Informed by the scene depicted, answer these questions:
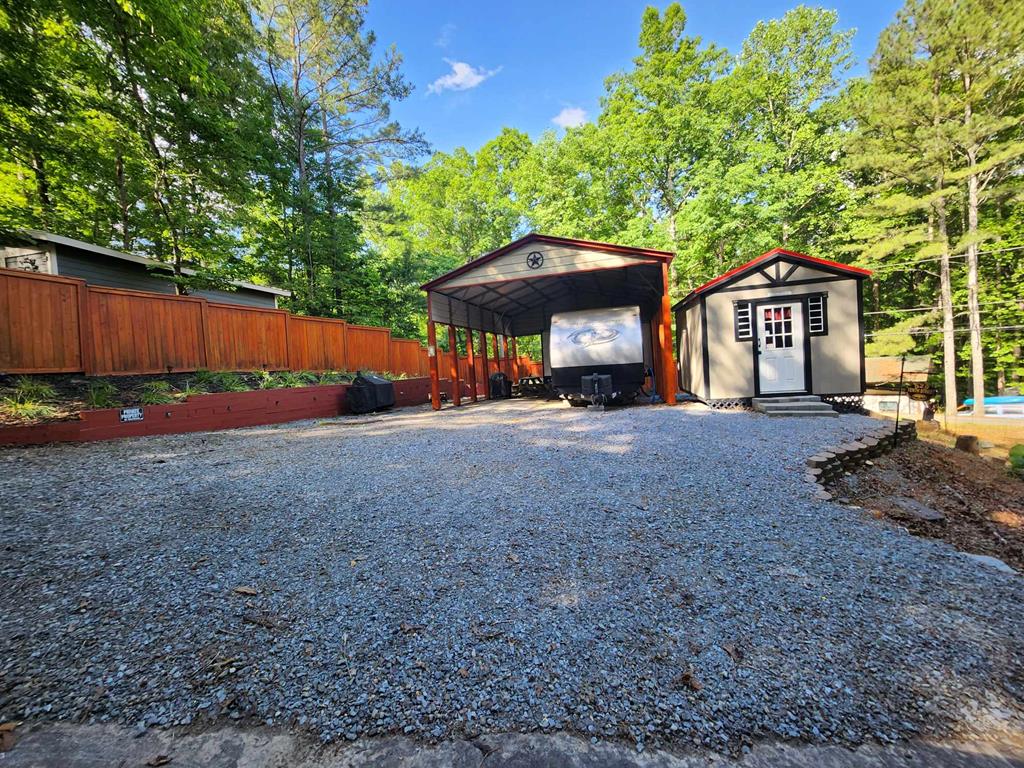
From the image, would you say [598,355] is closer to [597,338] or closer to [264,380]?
[597,338]

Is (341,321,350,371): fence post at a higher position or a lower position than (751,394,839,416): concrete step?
higher

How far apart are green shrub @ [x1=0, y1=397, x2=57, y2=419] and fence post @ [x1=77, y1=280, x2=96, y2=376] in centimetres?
92

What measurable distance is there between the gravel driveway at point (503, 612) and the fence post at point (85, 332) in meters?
3.78

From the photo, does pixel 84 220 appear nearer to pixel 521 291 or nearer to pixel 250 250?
pixel 250 250

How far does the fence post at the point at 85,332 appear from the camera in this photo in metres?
6.55

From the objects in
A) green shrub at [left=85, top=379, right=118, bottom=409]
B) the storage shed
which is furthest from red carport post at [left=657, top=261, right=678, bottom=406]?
green shrub at [left=85, top=379, right=118, bottom=409]

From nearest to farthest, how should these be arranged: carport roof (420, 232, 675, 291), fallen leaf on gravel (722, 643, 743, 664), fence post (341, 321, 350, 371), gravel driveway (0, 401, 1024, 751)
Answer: gravel driveway (0, 401, 1024, 751), fallen leaf on gravel (722, 643, 743, 664), carport roof (420, 232, 675, 291), fence post (341, 321, 350, 371)

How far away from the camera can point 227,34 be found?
1185 cm

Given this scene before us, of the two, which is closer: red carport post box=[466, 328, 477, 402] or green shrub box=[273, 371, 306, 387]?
green shrub box=[273, 371, 306, 387]

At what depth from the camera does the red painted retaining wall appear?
18.1ft

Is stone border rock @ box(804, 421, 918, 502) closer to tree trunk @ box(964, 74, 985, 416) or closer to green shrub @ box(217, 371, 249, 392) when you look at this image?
green shrub @ box(217, 371, 249, 392)

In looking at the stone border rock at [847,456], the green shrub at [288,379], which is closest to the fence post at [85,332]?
the green shrub at [288,379]

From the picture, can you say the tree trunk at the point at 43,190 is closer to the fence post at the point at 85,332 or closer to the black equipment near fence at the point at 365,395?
the fence post at the point at 85,332

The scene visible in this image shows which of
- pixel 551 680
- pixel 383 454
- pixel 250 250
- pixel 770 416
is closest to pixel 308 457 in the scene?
pixel 383 454
